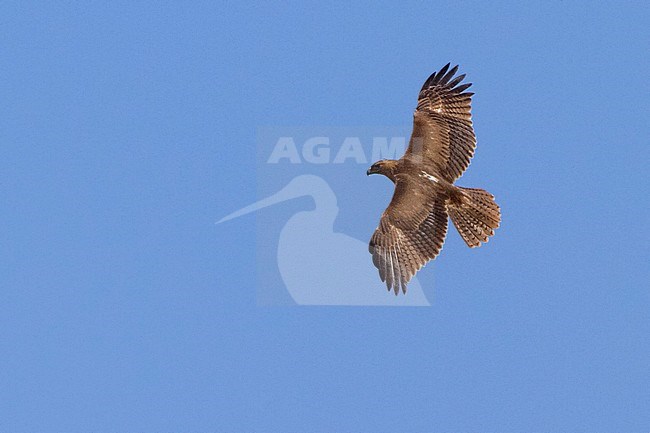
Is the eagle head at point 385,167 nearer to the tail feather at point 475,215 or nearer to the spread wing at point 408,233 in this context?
the spread wing at point 408,233

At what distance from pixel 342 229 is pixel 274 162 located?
1.60m

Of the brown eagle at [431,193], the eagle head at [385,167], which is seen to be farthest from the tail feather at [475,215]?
the eagle head at [385,167]

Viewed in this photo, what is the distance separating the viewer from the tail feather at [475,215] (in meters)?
26.1

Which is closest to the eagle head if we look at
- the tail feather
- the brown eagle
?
the brown eagle

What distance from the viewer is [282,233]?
28.3m

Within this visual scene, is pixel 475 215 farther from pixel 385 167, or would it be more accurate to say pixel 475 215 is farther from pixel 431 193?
pixel 385 167

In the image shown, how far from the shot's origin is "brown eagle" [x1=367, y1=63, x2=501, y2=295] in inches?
1029

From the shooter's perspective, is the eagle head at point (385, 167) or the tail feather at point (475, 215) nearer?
the tail feather at point (475, 215)

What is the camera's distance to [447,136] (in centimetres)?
2664

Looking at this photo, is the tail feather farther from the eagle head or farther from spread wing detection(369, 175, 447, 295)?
the eagle head

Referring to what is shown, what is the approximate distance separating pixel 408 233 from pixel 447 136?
1.50 meters

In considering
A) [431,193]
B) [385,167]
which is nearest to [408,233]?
[431,193]

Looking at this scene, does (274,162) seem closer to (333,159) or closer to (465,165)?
(333,159)

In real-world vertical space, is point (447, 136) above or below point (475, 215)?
above
